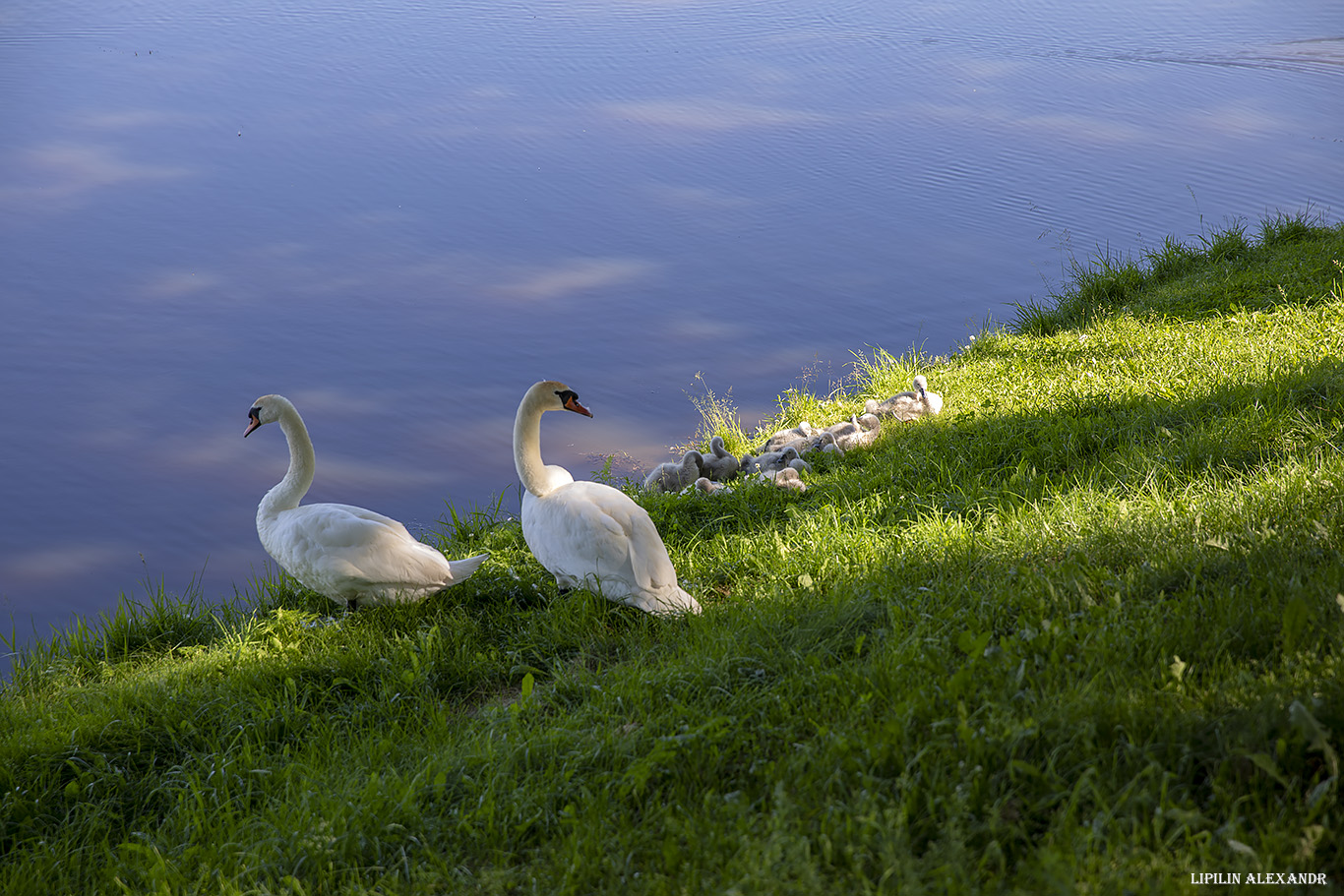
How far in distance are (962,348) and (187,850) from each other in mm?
7613

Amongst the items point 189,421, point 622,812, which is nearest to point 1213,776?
point 622,812

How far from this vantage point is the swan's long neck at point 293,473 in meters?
5.17

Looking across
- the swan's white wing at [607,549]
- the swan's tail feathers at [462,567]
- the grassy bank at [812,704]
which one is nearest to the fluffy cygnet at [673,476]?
the grassy bank at [812,704]

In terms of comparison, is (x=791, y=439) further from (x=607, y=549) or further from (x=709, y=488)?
(x=607, y=549)

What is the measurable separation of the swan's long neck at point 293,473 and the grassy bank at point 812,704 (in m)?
0.53

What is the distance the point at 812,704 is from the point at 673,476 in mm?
3513

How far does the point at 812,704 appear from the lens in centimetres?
315

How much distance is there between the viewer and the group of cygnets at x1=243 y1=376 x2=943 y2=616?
4.40m

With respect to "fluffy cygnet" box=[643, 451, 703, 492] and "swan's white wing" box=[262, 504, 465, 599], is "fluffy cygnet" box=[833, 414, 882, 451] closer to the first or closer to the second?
"fluffy cygnet" box=[643, 451, 703, 492]

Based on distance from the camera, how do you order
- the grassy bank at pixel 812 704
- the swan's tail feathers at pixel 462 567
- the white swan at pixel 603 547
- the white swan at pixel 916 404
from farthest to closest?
the white swan at pixel 916 404 < the swan's tail feathers at pixel 462 567 < the white swan at pixel 603 547 < the grassy bank at pixel 812 704

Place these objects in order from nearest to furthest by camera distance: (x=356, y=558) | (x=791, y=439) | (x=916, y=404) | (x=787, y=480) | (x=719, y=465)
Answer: (x=356, y=558)
(x=787, y=480)
(x=719, y=465)
(x=916, y=404)
(x=791, y=439)

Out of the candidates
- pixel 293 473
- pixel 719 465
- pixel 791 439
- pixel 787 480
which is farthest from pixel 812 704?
pixel 791 439

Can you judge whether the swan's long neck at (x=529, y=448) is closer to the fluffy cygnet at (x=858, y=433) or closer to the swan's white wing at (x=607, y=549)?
the swan's white wing at (x=607, y=549)

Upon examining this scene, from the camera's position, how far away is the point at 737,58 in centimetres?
1950
